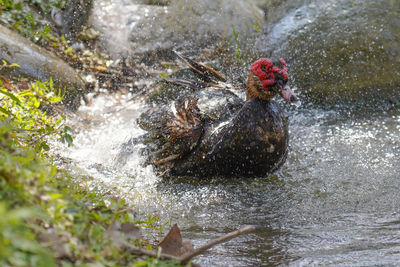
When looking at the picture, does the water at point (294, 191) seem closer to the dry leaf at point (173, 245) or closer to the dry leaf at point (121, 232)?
the dry leaf at point (173, 245)

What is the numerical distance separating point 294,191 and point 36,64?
12.1ft

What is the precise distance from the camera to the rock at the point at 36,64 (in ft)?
17.4

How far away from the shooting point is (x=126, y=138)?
16.5 ft

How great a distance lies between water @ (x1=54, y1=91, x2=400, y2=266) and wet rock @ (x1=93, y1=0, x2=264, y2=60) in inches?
50.9

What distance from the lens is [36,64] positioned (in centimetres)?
552

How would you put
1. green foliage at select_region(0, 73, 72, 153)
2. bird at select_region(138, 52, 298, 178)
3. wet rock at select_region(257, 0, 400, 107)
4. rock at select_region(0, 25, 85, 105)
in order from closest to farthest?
green foliage at select_region(0, 73, 72, 153) < bird at select_region(138, 52, 298, 178) < rock at select_region(0, 25, 85, 105) < wet rock at select_region(257, 0, 400, 107)

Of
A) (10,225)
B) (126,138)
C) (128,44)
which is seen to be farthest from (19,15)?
(10,225)

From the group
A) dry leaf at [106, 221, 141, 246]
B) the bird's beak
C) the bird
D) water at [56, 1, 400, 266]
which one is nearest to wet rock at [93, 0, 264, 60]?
water at [56, 1, 400, 266]

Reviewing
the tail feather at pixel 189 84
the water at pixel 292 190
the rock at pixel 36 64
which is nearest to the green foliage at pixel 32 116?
the rock at pixel 36 64

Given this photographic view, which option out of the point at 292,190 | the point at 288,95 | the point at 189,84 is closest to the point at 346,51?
the point at 189,84

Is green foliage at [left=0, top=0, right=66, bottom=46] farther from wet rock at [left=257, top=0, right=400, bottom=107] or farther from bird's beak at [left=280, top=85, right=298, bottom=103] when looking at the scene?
bird's beak at [left=280, top=85, right=298, bottom=103]

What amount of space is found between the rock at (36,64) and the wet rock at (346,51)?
9.17 ft

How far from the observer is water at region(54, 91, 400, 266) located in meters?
2.39

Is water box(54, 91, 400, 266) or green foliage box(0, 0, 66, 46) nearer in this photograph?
water box(54, 91, 400, 266)
